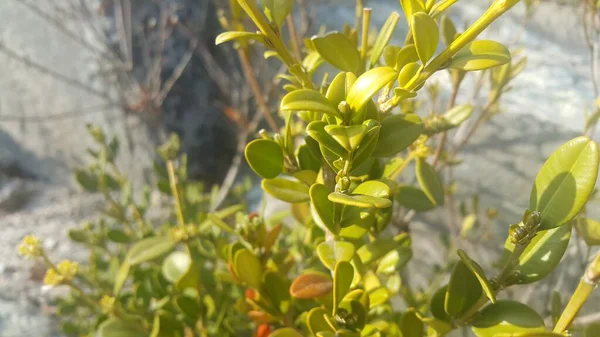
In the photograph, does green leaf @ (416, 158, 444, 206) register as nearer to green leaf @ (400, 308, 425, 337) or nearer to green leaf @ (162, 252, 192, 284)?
green leaf @ (400, 308, 425, 337)

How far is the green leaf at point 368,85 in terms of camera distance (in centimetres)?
35

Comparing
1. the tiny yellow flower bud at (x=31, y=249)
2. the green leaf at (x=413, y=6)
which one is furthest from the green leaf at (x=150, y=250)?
the green leaf at (x=413, y=6)

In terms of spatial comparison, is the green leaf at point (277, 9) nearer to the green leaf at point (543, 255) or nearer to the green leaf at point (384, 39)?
the green leaf at point (384, 39)

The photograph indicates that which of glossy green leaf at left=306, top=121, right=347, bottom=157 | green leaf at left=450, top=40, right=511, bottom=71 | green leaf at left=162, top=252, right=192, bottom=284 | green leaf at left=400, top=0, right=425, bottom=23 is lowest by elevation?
green leaf at left=162, top=252, right=192, bottom=284

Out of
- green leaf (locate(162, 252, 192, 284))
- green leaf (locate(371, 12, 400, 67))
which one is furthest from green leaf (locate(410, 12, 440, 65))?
green leaf (locate(162, 252, 192, 284))

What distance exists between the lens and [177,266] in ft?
2.22

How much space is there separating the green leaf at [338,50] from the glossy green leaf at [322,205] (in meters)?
0.13

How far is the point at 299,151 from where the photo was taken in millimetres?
492

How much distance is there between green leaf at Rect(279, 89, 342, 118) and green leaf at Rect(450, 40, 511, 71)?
11 centimetres

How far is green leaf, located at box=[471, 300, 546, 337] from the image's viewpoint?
41cm

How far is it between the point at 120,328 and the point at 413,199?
18.9 inches

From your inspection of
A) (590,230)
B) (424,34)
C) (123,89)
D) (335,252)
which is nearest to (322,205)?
(335,252)

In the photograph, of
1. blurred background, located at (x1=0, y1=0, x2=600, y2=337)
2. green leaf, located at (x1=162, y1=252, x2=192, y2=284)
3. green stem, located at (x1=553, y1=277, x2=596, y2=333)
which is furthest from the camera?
blurred background, located at (x1=0, y1=0, x2=600, y2=337)

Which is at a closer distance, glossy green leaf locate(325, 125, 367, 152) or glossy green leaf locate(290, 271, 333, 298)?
glossy green leaf locate(325, 125, 367, 152)
